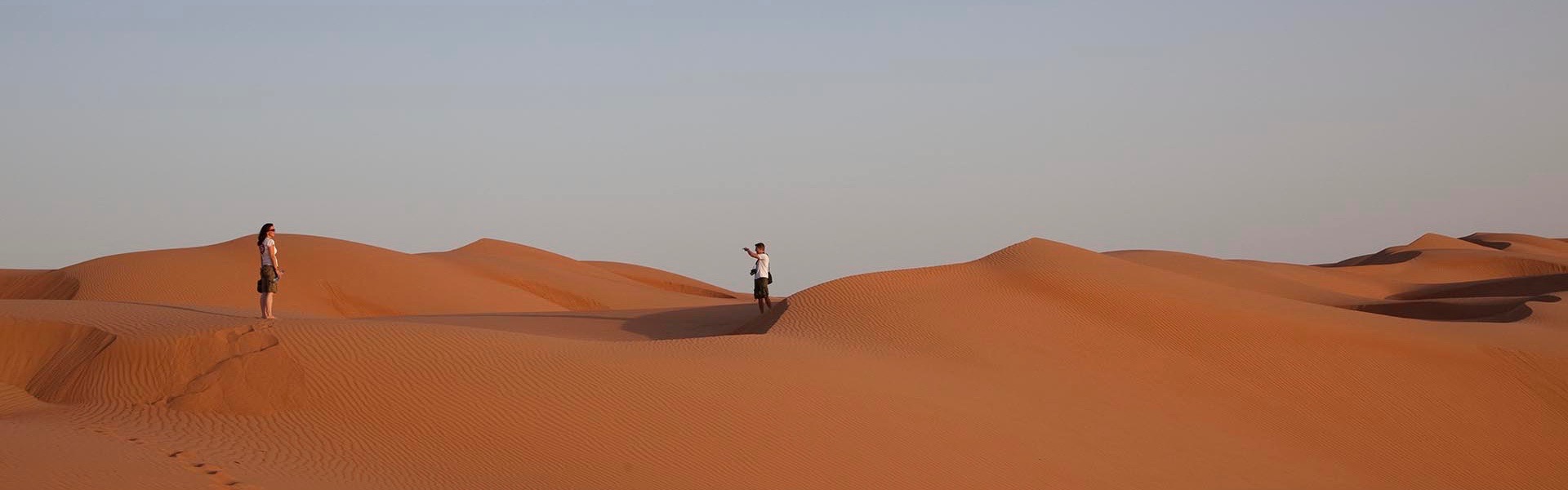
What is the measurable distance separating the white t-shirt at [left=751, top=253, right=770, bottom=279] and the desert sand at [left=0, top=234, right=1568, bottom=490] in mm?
1007

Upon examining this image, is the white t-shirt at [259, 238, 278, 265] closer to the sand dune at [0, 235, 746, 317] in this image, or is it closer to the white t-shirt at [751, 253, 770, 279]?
the white t-shirt at [751, 253, 770, 279]

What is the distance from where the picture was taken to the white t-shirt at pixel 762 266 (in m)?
19.1

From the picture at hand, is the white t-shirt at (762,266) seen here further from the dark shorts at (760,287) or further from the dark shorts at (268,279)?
the dark shorts at (268,279)

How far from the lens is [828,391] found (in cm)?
1340

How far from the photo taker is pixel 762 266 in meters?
19.2

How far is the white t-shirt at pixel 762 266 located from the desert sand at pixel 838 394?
1.01 meters

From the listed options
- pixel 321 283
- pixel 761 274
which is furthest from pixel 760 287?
pixel 321 283

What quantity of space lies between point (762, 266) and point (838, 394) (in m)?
6.05

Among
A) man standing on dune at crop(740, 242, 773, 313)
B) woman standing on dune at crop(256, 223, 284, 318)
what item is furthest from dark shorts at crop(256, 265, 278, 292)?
man standing on dune at crop(740, 242, 773, 313)

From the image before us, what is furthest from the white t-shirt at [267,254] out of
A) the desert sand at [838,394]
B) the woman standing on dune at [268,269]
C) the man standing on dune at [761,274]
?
the man standing on dune at [761,274]

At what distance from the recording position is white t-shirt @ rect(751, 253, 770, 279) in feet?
62.6

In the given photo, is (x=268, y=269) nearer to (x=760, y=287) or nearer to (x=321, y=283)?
(x=760, y=287)

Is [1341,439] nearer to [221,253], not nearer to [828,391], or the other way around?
[828,391]

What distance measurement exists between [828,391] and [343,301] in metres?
20.3
